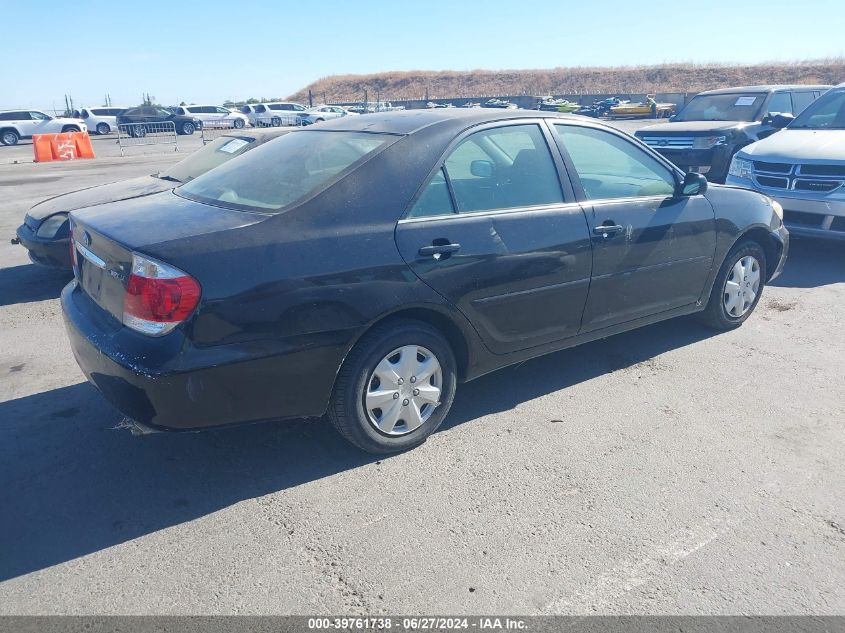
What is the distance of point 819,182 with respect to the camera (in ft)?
23.7

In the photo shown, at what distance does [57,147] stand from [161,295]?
2235cm

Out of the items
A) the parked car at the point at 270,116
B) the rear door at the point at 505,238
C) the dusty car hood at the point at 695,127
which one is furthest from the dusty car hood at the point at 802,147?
the parked car at the point at 270,116

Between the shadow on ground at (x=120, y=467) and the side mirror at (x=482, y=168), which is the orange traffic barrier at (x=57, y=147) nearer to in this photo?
the shadow on ground at (x=120, y=467)

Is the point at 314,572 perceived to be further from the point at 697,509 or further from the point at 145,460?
the point at 697,509

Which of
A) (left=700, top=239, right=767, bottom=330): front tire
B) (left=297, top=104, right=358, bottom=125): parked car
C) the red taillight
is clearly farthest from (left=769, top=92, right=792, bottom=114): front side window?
(left=297, top=104, right=358, bottom=125): parked car

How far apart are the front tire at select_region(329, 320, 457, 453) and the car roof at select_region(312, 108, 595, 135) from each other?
1.16m

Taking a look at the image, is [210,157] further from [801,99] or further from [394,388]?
[801,99]

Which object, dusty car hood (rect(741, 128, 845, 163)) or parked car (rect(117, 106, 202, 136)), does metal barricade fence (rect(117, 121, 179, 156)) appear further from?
dusty car hood (rect(741, 128, 845, 163))

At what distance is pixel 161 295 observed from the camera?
2.84m

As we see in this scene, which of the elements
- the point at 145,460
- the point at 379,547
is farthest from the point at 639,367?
the point at 145,460

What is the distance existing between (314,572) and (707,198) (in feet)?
12.4

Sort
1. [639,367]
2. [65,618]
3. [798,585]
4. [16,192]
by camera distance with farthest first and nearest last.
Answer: [16,192], [639,367], [798,585], [65,618]

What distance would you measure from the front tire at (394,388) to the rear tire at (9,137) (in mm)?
35401

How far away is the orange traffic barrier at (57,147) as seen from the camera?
21.4 metres
